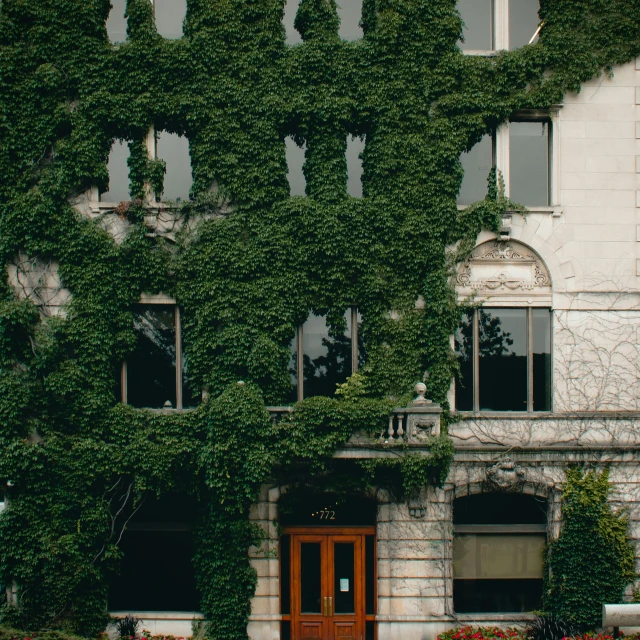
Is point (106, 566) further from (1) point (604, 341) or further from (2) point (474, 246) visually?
(1) point (604, 341)

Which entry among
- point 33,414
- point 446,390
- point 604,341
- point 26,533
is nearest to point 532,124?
point 604,341

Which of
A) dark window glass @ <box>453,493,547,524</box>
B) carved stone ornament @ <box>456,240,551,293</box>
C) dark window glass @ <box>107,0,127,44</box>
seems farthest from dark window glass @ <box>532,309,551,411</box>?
dark window glass @ <box>107,0,127,44</box>

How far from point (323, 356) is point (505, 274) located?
4775 millimetres

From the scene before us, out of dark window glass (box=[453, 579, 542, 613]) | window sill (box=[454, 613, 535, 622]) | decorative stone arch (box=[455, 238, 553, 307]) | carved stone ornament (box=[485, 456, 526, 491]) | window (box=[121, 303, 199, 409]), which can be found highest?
decorative stone arch (box=[455, 238, 553, 307])

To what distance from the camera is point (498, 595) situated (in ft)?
55.5

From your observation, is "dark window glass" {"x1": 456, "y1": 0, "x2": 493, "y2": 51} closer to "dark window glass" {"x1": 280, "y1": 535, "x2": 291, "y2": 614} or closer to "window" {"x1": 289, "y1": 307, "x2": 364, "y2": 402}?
"window" {"x1": 289, "y1": 307, "x2": 364, "y2": 402}

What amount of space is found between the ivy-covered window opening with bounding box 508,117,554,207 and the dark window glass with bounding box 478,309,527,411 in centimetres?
284

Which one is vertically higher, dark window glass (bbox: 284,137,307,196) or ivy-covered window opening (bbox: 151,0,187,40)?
ivy-covered window opening (bbox: 151,0,187,40)

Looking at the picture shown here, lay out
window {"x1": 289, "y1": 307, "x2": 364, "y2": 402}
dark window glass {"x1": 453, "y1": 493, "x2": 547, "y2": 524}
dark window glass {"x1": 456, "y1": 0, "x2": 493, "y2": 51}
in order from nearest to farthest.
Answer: dark window glass {"x1": 453, "y1": 493, "x2": 547, "y2": 524} < window {"x1": 289, "y1": 307, "x2": 364, "y2": 402} < dark window glass {"x1": 456, "y1": 0, "x2": 493, "y2": 51}

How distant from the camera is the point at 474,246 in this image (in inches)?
671

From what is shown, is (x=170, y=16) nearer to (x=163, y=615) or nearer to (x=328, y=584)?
(x=328, y=584)

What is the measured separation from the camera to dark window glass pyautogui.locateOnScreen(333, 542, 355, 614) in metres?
16.8

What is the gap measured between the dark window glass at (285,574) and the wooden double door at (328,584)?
106mm

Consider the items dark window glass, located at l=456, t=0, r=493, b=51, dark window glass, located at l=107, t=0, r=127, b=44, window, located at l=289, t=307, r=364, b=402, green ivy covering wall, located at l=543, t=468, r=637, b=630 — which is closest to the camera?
green ivy covering wall, located at l=543, t=468, r=637, b=630
